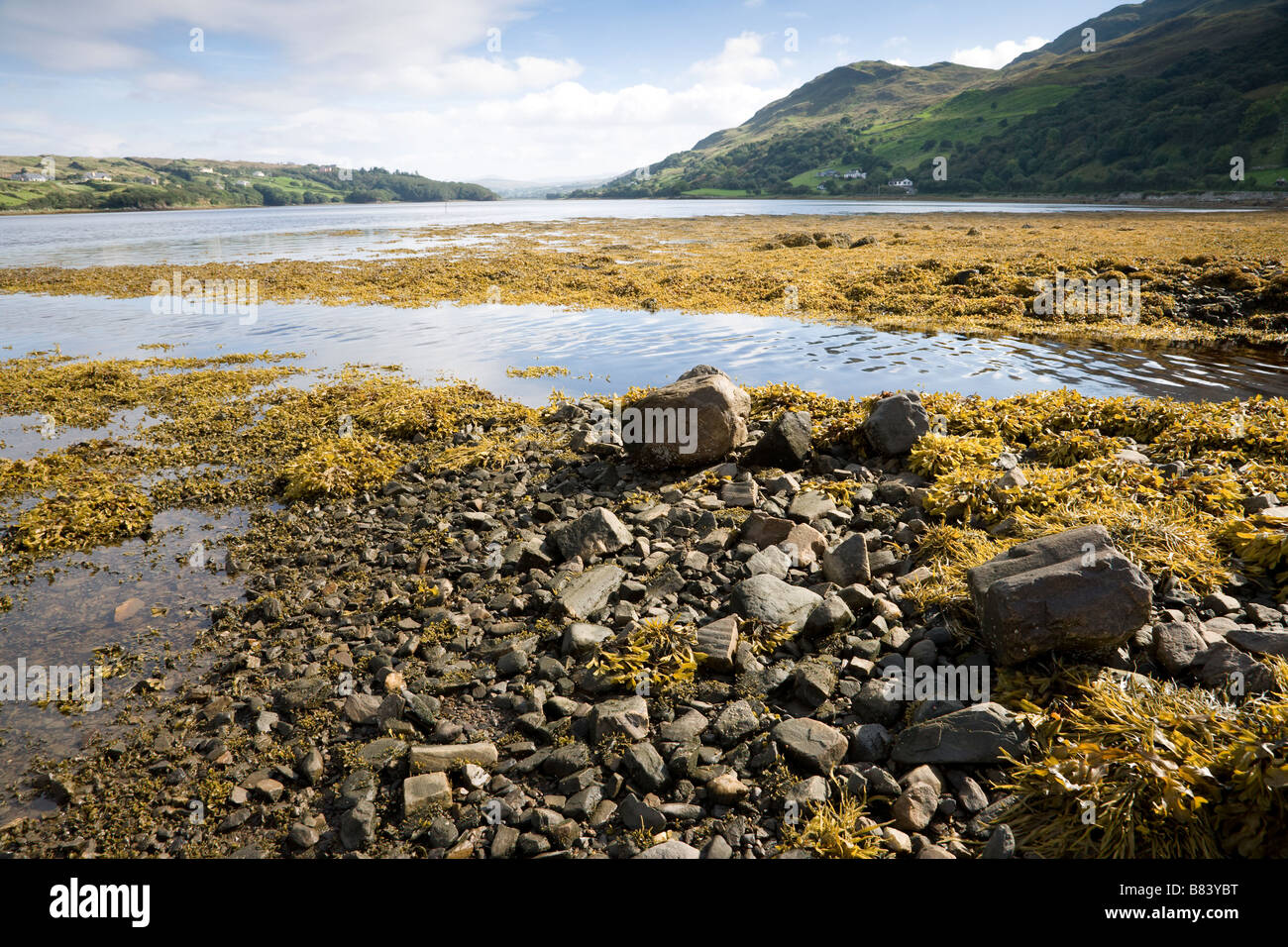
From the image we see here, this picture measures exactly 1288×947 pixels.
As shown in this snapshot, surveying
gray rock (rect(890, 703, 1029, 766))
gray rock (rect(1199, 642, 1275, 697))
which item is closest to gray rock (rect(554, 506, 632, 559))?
gray rock (rect(890, 703, 1029, 766))

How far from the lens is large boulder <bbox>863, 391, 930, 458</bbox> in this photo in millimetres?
11000

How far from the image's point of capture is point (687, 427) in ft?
36.6

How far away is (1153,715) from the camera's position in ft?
15.8

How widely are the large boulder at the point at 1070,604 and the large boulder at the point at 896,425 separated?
5.17 m

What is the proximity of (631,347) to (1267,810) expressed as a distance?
18.1m

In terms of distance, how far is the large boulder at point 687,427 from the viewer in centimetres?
1116

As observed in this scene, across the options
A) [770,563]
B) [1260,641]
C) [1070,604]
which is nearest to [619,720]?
[770,563]

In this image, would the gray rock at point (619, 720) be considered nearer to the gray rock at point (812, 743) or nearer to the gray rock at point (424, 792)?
the gray rock at point (812, 743)

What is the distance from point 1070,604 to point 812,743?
2.60 meters

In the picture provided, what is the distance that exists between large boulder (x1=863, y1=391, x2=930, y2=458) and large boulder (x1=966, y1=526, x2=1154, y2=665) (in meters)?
5.17

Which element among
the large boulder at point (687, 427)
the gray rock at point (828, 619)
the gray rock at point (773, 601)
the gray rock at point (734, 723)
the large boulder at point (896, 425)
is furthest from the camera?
the large boulder at point (687, 427)

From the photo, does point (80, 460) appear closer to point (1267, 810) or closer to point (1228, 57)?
point (1267, 810)

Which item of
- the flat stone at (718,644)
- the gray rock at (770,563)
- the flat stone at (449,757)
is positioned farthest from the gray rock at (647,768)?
the gray rock at (770,563)

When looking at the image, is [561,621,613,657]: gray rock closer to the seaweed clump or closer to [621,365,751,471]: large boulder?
the seaweed clump
